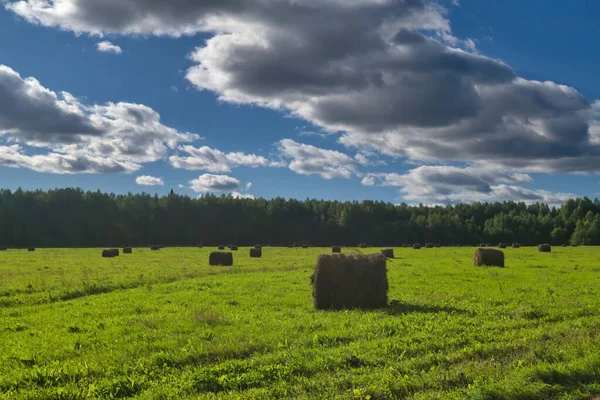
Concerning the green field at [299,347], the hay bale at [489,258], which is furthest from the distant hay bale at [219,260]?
the green field at [299,347]

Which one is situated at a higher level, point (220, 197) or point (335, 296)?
point (220, 197)

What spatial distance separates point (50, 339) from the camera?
12.7 meters

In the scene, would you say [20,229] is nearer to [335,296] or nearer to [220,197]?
[220,197]

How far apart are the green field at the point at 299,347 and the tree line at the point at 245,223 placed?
390ft

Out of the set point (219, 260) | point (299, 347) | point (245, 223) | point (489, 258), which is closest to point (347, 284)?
point (299, 347)

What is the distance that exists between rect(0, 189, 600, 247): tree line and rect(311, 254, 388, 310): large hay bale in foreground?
119 meters

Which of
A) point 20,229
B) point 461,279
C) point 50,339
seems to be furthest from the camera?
point 20,229

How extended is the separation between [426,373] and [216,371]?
3.95 metres

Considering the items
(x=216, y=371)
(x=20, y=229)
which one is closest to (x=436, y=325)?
(x=216, y=371)

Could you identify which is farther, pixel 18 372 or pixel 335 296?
pixel 335 296

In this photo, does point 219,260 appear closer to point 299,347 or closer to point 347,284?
point 347,284

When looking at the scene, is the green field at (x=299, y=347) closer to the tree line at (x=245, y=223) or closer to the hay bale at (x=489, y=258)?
the hay bale at (x=489, y=258)

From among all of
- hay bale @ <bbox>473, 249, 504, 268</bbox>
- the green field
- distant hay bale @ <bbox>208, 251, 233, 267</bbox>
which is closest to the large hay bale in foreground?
the green field

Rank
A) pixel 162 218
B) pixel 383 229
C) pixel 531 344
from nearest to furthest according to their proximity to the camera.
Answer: pixel 531 344 → pixel 162 218 → pixel 383 229
